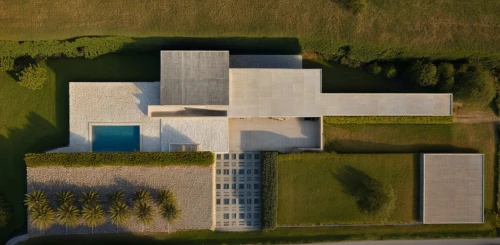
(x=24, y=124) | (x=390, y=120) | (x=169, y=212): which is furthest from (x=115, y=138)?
(x=390, y=120)

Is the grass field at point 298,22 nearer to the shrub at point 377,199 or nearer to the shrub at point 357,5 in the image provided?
the shrub at point 357,5

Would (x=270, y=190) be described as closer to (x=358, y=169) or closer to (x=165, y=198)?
(x=358, y=169)

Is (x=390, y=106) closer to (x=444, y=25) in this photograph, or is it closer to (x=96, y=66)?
(x=444, y=25)

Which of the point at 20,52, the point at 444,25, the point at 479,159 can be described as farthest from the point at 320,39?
the point at 20,52

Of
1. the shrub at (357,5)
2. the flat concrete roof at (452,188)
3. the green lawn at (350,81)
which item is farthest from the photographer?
the green lawn at (350,81)

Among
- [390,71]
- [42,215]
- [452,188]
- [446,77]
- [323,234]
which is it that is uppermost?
[390,71]

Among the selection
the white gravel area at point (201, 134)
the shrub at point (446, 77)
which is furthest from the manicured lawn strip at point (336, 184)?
the shrub at point (446, 77)
